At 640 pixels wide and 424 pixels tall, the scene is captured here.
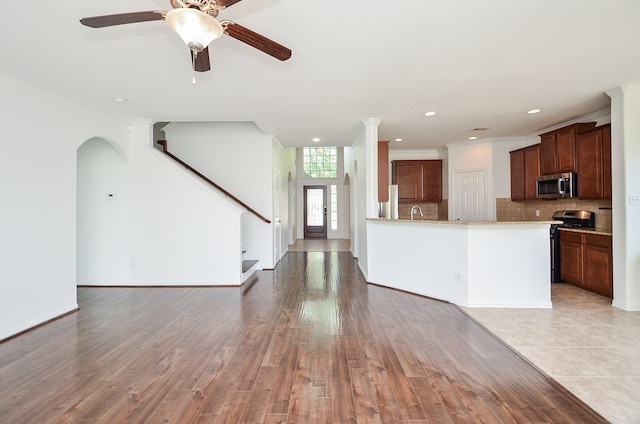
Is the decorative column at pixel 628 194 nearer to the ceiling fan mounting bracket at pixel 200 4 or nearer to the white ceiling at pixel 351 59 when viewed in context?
the white ceiling at pixel 351 59

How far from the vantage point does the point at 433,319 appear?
3332 mm

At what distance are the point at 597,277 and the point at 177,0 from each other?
213 inches

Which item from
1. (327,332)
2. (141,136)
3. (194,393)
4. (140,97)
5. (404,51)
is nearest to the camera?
(194,393)

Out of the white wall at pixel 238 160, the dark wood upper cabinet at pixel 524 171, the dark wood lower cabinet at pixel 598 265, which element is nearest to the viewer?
the dark wood lower cabinet at pixel 598 265

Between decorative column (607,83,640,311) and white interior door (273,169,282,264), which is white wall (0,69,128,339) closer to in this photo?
white interior door (273,169,282,264)

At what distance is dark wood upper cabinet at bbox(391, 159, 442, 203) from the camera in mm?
7305

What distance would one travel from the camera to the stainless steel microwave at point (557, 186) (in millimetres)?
4590

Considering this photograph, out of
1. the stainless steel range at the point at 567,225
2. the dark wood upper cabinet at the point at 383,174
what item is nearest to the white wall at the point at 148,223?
the dark wood upper cabinet at the point at 383,174

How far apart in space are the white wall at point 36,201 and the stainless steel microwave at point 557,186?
21.7 ft

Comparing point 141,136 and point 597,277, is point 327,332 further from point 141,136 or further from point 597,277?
point 141,136

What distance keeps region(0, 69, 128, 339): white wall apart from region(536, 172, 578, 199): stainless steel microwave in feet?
21.7

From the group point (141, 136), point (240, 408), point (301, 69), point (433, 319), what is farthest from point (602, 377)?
point (141, 136)

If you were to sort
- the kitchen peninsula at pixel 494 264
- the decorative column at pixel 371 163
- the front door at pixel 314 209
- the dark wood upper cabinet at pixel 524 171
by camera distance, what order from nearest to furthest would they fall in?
the kitchen peninsula at pixel 494 264
the decorative column at pixel 371 163
the dark wood upper cabinet at pixel 524 171
the front door at pixel 314 209

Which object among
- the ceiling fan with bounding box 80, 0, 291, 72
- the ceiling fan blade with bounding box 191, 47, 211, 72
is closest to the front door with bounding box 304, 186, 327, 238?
the ceiling fan blade with bounding box 191, 47, 211, 72
